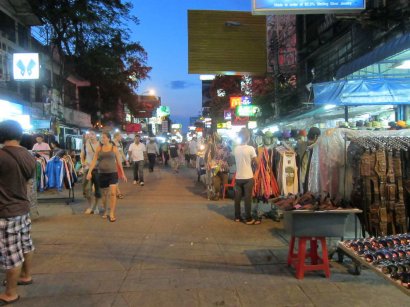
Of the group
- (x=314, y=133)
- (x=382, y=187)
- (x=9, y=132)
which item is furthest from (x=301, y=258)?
(x=9, y=132)

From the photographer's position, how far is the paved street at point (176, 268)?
4.73 metres

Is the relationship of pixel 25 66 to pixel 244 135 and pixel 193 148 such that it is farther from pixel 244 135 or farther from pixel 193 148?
pixel 244 135

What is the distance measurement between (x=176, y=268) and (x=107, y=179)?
12.7 feet

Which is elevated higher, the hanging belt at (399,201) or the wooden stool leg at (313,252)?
the hanging belt at (399,201)

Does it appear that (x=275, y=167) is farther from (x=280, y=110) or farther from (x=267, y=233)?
(x=280, y=110)

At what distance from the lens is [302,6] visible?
23.9 ft

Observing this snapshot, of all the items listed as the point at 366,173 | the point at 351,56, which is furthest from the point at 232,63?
the point at 366,173

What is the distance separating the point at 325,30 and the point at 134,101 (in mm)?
28019

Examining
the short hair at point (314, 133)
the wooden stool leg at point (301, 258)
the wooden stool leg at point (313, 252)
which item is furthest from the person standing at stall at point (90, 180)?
the wooden stool leg at point (301, 258)

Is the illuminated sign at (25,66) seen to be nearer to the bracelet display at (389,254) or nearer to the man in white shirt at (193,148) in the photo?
the man in white shirt at (193,148)

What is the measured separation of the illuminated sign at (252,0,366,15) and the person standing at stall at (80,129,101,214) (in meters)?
4.80

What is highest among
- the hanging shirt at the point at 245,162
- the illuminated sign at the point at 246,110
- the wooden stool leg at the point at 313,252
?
the illuminated sign at the point at 246,110

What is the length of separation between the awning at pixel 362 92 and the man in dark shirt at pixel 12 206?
5547 millimetres

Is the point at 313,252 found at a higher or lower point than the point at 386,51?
lower
